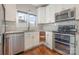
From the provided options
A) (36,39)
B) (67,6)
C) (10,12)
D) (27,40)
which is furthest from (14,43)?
(67,6)

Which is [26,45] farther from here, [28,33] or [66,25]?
[66,25]

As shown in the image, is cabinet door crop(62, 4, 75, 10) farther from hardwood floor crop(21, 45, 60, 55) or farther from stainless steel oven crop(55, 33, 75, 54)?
hardwood floor crop(21, 45, 60, 55)

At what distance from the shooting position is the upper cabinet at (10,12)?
4.39 feet

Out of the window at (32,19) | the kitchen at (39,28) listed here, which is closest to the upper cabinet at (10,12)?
the kitchen at (39,28)

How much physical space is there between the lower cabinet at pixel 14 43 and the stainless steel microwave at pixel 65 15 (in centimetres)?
49

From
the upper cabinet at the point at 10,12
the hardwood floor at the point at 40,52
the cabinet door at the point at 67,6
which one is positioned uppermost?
the cabinet door at the point at 67,6

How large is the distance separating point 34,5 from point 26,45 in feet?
1.65

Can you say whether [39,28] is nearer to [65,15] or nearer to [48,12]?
[48,12]

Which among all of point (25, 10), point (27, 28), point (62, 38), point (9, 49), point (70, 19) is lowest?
point (9, 49)

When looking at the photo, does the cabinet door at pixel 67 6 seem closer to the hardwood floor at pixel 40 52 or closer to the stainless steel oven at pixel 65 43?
the stainless steel oven at pixel 65 43

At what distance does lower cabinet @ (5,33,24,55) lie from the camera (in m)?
1.35

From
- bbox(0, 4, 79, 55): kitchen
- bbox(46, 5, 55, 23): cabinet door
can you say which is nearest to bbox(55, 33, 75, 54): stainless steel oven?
bbox(0, 4, 79, 55): kitchen

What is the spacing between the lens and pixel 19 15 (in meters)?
1.37
